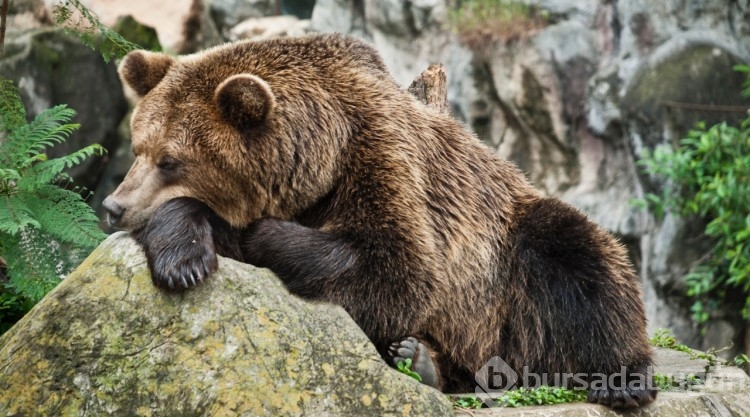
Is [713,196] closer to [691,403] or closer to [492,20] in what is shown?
[492,20]

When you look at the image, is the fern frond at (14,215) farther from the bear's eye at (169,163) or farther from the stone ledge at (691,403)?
the stone ledge at (691,403)

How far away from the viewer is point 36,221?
188 inches

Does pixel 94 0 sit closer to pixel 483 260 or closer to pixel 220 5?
pixel 220 5

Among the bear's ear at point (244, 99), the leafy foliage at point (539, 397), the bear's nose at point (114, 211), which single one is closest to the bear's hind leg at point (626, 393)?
the leafy foliage at point (539, 397)

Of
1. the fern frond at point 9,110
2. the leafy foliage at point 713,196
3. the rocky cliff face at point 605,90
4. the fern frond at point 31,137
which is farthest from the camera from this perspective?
the rocky cliff face at point 605,90

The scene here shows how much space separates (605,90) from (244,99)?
8.09 meters

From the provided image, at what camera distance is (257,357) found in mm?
3848

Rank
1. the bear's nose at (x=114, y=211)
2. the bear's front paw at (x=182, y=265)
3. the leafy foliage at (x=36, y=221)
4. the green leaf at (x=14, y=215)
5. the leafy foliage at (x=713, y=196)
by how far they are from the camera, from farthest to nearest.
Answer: the leafy foliage at (x=713, y=196)
the leafy foliage at (x=36, y=221)
the green leaf at (x=14, y=215)
the bear's nose at (x=114, y=211)
the bear's front paw at (x=182, y=265)

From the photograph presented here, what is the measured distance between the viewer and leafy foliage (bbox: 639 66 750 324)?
9617 millimetres

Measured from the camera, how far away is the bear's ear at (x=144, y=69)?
489cm

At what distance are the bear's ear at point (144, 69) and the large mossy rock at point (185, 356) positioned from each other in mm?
1162

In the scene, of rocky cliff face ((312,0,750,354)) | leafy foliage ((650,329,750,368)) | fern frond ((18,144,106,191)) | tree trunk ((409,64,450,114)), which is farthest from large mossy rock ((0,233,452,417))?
rocky cliff face ((312,0,750,354))

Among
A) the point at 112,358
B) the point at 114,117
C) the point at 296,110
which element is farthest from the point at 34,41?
the point at 112,358

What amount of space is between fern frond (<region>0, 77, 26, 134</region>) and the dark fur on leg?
161 centimetres
